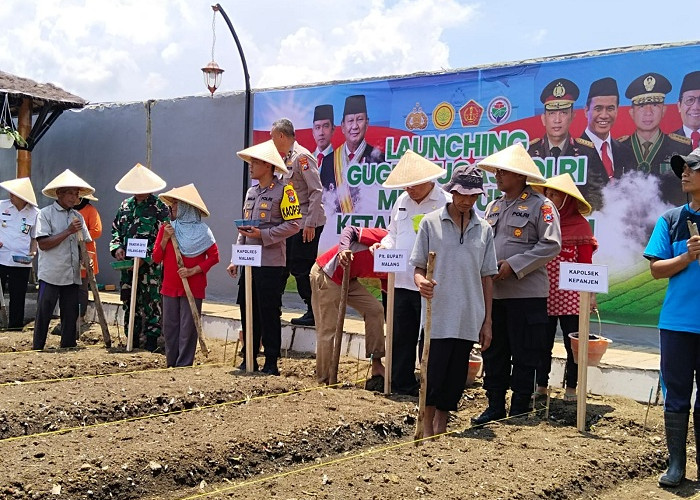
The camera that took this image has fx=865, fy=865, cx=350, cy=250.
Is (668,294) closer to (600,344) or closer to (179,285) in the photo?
(600,344)

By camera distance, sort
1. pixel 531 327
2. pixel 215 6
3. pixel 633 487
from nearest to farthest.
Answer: pixel 633 487 < pixel 531 327 < pixel 215 6

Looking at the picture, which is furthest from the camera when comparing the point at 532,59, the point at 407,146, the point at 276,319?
the point at 407,146

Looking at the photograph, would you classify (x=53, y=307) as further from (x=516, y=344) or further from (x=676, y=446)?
(x=676, y=446)

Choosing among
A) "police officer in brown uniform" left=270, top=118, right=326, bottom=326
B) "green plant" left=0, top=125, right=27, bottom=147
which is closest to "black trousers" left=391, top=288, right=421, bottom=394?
"police officer in brown uniform" left=270, top=118, right=326, bottom=326

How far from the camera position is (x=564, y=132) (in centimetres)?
757

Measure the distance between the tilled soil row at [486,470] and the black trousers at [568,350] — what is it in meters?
0.66

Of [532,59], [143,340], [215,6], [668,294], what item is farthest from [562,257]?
[215,6]

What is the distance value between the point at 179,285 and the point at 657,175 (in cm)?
395

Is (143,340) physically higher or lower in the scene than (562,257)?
lower

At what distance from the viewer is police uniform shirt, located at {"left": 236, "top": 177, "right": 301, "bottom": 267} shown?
637 cm

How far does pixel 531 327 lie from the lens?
5180 millimetres

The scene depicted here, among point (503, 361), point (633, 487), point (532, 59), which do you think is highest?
point (532, 59)

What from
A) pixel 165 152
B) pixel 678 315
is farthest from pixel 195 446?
pixel 165 152

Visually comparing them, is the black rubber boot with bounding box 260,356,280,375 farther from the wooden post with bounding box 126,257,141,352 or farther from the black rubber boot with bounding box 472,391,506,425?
the black rubber boot with bounding box 472,391,506,425
